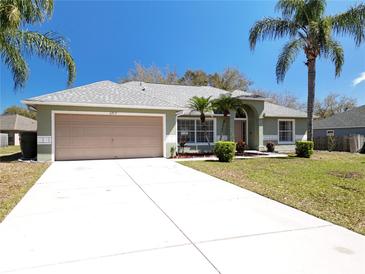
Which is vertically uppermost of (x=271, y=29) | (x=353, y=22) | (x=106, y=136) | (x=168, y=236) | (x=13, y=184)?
(x=271, y=29)

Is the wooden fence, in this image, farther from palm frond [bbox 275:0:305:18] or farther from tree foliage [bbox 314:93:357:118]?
tree foliage [bbox 314:93:357:118]

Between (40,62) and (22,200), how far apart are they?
26.0ft

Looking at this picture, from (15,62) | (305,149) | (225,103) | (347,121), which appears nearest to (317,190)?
(305,149)

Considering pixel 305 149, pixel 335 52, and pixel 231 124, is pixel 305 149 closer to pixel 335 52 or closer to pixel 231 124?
pixel 231 124

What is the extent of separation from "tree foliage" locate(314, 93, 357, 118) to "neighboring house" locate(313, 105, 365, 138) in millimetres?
17833

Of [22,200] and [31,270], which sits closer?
[31,270]

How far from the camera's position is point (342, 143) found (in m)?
22.0

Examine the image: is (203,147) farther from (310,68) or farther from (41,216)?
(41,216)

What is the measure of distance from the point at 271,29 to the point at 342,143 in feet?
40.3

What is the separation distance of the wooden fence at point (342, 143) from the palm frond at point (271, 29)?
11.0 metres

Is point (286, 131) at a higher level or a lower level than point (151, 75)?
lower

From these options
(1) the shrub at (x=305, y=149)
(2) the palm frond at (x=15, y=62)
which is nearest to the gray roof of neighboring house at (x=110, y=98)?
(2) the palm frond at (x=15, y=62)

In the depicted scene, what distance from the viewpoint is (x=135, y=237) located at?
388 cm

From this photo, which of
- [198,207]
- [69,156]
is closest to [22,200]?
[198,207]
